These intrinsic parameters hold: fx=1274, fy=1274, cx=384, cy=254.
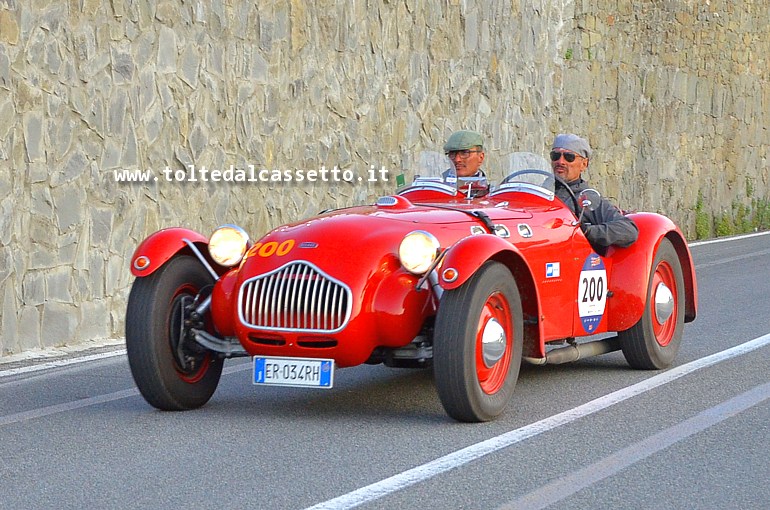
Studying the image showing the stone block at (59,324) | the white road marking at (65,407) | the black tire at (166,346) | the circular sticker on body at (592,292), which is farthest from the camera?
the stone block at (59,324)

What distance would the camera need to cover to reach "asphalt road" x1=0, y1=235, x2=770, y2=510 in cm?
479

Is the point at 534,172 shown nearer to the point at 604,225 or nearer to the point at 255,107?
the point at 604,225

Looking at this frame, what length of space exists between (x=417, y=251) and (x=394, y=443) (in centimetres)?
96

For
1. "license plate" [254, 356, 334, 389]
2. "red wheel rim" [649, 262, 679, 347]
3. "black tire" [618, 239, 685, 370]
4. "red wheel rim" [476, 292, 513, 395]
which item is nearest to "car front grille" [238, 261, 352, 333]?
"license plate" [254, 356, 334, 389]

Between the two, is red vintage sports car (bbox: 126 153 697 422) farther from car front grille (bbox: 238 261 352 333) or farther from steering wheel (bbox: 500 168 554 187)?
steering wheel (bbox: 500 168 554 187)

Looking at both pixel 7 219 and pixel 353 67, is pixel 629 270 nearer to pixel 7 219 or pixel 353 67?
pixel 7 219

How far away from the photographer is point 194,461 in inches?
211

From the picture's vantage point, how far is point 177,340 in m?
6.44

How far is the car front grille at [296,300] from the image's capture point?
5.96 m

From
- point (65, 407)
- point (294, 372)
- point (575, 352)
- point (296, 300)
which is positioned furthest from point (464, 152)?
point (65, 407)

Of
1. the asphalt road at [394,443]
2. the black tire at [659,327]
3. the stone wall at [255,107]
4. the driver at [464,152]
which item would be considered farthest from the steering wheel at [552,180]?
the stone wall at [255,107]

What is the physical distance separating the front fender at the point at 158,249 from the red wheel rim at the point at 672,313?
2.94 m

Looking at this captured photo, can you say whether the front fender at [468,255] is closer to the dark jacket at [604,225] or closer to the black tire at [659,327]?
the dark jacket at [604,225]

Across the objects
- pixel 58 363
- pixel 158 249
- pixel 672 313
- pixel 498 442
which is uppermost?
pixel 158 249
